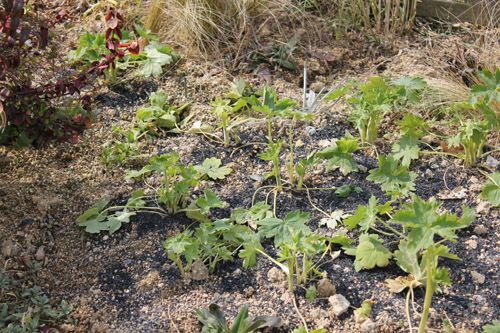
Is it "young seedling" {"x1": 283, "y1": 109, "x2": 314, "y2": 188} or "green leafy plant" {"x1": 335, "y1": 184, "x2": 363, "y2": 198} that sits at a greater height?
"young seedling" {"x1": 283, "y1": 109, "x2": 314, "y2": 188}

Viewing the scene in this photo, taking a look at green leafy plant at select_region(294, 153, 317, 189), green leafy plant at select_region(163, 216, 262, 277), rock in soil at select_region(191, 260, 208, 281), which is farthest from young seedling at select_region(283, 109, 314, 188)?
rock in soil at select_region(191, 260, 208, 281)

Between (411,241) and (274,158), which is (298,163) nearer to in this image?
(274,158)

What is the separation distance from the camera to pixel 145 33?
4.30 metres

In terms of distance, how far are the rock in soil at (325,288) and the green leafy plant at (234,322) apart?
0.74 ft

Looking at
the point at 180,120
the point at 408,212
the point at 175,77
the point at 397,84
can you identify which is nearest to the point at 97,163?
the point at 180,120

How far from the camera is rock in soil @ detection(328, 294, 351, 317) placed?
2.79 meters

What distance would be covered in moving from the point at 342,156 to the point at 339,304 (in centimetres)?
82

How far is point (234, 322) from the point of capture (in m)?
2.70

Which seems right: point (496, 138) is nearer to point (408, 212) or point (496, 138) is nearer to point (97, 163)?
point (408, 212)

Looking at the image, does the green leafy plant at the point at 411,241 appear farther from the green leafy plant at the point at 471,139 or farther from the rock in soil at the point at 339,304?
the green leafy plant at the point at 471,139

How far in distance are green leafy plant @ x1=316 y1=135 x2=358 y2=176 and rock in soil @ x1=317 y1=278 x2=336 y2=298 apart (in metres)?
0.67

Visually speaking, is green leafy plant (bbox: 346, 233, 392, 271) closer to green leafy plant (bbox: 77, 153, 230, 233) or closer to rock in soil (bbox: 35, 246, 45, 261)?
green leafy plant (bbox: 77, 153, 230, 233)

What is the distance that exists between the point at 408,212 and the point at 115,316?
1.22 meters

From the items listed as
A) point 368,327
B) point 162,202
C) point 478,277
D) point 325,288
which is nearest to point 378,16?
point 162,202
